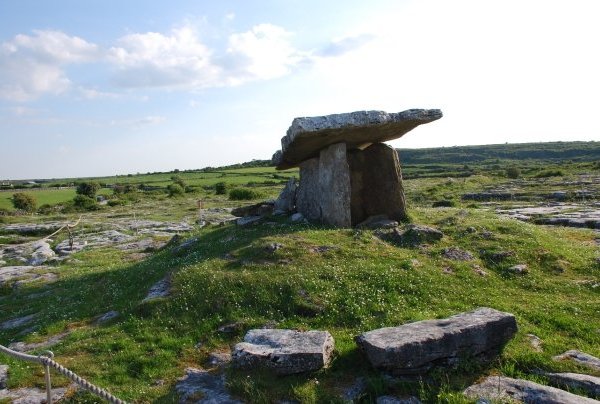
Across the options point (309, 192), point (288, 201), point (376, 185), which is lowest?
point (288, 201)

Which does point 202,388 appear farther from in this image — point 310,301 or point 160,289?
point 160,289

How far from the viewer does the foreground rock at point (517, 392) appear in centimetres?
817

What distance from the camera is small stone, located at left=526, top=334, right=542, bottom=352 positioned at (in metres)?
10.9

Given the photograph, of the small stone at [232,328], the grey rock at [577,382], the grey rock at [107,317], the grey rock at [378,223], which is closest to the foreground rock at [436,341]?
the grey rock at [577,382]

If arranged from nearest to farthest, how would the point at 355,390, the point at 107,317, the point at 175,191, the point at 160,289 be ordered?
the point at 355,390 → the point at 107,317 → the point at 160,289 → the point at 175,191

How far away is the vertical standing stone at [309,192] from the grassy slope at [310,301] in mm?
2235

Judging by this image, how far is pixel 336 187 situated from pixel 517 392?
43.7ft

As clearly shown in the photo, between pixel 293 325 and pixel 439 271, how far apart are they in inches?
225

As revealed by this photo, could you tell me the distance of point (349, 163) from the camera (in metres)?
23.1

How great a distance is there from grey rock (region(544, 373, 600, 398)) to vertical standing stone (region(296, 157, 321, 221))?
1405 centimetres

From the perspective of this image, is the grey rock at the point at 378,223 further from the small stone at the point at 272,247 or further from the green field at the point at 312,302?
the small stone at the point at 272,247

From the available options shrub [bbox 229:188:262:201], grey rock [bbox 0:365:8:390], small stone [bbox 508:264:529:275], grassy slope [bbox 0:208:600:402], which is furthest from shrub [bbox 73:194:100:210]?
small stone [bbox 508:264:529:275]

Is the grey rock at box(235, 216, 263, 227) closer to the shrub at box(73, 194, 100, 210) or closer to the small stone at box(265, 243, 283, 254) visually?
the small stone at box(265, 243, 283, 254)

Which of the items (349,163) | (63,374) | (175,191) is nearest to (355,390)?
(63,374)
